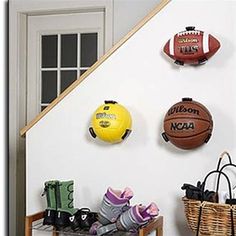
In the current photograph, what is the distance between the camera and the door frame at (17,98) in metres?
3.63

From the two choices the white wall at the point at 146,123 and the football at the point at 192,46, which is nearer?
the football at the point at 192,46

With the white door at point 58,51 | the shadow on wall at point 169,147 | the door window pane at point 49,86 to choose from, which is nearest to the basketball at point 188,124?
the shadow on wall at point 169,147

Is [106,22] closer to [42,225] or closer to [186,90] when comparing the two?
[186,90]

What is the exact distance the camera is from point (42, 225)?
8.22ft

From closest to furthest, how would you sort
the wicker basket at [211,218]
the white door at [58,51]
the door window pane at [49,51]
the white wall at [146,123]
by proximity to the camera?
the wicker basket at [211,218] → the white wall at [146,123] → the white door at [58,51] → the door window pane at [49,51]

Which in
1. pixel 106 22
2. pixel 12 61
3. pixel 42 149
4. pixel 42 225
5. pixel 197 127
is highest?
pixel 106 22

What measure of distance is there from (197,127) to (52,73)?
1935 millimetres

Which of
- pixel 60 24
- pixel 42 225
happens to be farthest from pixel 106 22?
pixel 42 225

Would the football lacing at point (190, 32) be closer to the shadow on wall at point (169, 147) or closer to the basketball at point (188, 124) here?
the basketball at point (188, 124)

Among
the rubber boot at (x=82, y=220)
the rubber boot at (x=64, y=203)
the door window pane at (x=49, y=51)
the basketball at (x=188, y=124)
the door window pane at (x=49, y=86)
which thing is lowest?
the rubber boot at (x=82, y=220)

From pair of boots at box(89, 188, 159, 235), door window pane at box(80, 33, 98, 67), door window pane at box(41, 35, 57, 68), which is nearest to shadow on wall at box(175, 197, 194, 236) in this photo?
pair of boots at box(89, 188, 159, 235)

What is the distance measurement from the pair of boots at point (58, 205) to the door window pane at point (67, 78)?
1.39m

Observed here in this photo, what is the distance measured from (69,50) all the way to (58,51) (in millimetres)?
107

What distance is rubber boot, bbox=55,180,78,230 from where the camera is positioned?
2.31 metres
